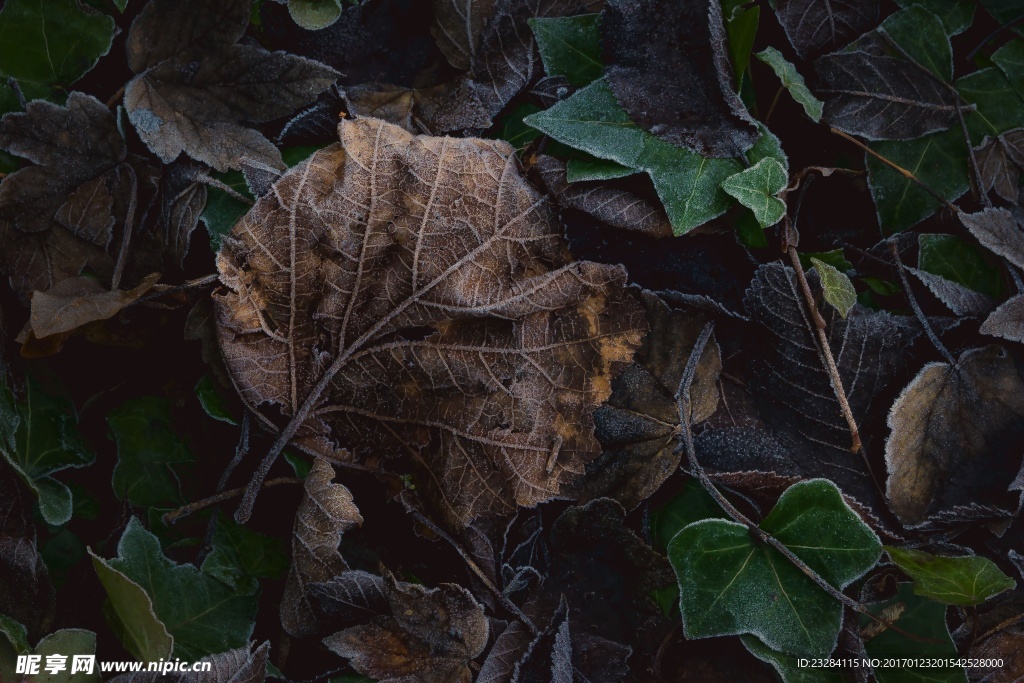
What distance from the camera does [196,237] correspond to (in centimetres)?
161

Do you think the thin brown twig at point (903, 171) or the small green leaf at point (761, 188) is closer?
the small green leaf at point (761, 188)

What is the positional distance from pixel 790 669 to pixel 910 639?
0.27m

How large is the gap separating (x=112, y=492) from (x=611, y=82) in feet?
4.73

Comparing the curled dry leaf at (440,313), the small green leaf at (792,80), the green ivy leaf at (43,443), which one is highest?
the small green leaf at (792,80)

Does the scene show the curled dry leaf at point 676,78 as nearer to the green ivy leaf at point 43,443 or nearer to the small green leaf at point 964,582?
the small green leaf at point 964,582

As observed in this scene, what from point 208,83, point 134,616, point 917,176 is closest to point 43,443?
point 134,616

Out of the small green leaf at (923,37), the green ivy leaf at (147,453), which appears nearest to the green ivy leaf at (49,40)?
the green ivy leaf at (147,453)

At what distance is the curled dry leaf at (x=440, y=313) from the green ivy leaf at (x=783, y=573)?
0.31 metres

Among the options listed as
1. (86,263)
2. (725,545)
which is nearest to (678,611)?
(725,545)

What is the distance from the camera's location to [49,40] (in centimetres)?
158

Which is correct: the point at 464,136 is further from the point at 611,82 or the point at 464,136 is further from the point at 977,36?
the point at 977,36

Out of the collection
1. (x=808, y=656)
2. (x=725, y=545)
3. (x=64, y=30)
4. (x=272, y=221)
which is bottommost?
(x=808, y=656)

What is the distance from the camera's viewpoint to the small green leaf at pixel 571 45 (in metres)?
1.59

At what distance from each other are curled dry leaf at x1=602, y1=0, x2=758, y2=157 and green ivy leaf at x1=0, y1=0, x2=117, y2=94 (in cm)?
110
